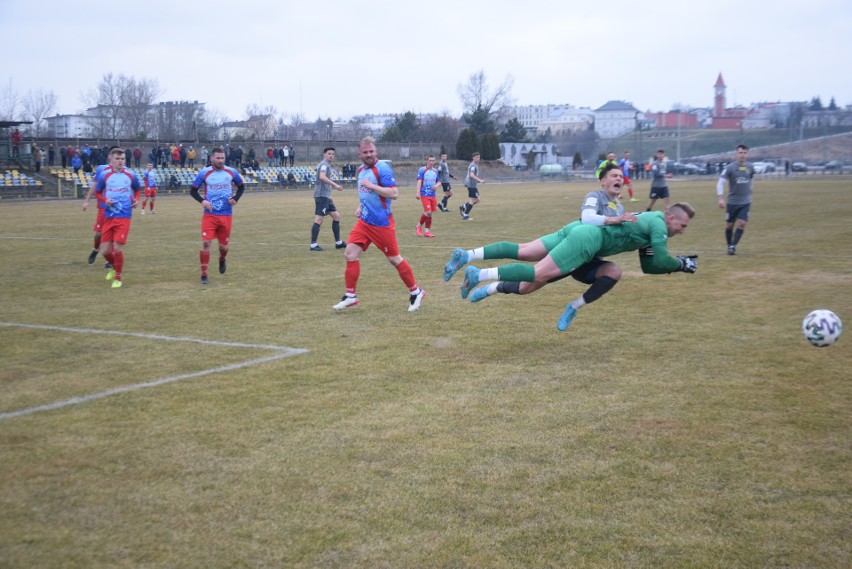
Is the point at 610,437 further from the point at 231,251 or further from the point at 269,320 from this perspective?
the point at 231,251

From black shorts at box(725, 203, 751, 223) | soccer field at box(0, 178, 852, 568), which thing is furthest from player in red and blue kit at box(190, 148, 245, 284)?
black shorts at box(725, 203, 751, 223)

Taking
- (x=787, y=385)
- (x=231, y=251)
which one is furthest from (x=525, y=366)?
(x=231, y=251)

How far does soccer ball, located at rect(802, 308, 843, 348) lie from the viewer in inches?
303

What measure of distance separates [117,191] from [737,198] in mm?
12569

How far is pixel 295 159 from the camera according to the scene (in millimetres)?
69250

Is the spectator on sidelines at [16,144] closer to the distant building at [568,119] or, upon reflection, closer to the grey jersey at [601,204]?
the grey jersey at [601,204]

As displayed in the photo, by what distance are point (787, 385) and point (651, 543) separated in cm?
368

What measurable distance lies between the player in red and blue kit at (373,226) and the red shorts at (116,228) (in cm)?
479

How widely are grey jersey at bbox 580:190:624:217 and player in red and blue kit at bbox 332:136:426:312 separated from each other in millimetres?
2972

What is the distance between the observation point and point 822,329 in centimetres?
769

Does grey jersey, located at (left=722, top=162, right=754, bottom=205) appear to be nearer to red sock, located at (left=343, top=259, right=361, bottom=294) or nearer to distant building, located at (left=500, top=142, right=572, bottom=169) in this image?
red sock, located at (left=343, top=259, right=361, bottom=294)

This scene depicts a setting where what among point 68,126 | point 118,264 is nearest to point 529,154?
point 68,126

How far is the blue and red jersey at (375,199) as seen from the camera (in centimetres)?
1111

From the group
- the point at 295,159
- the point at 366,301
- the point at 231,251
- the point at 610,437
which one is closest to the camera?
the point at 610,437
